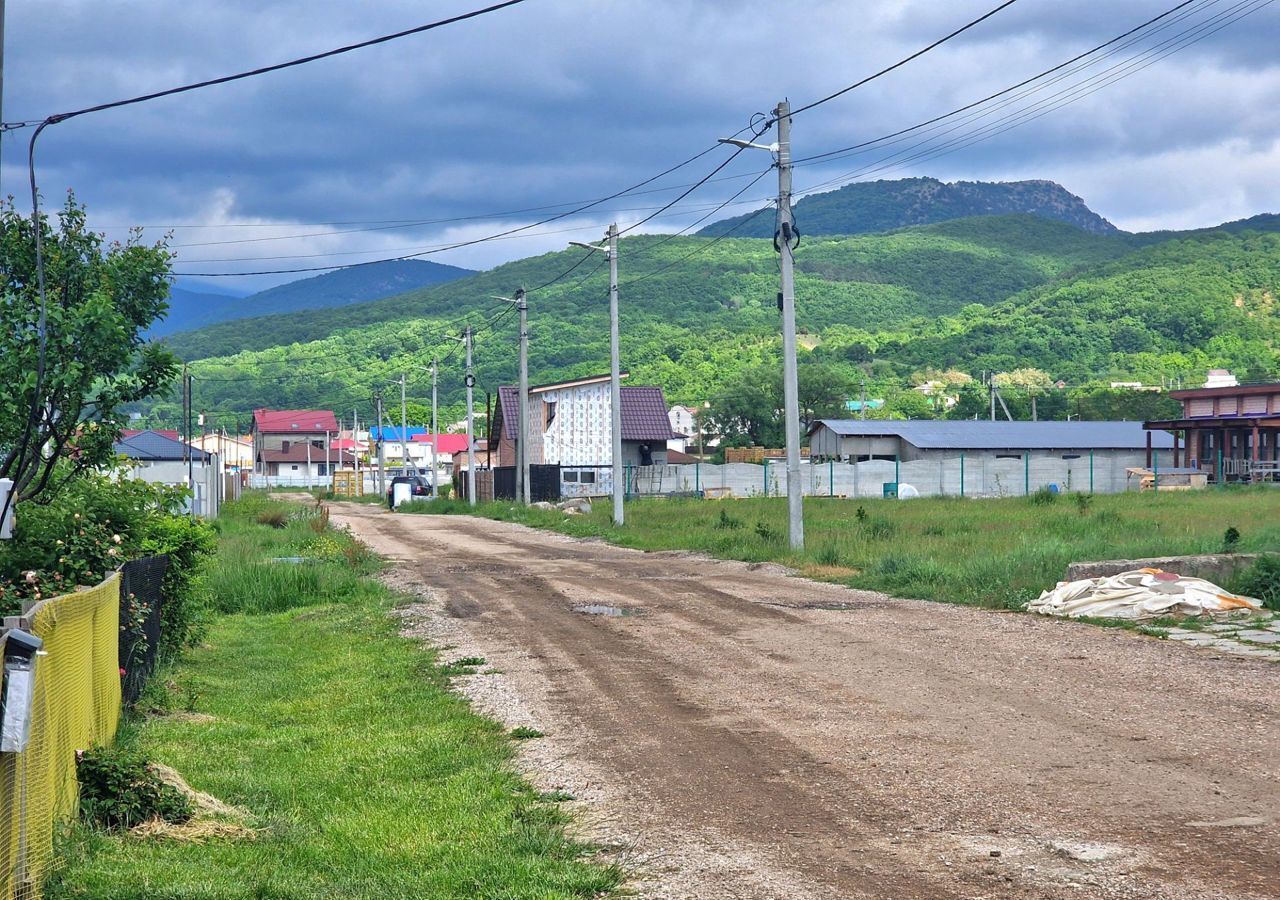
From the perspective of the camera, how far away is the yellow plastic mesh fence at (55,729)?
534cm

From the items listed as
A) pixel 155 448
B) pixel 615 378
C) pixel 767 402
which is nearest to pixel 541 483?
pixel 155 448

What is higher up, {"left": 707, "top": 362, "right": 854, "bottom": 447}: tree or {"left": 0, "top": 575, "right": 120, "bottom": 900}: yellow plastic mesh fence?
{"left": 707, "top": 362, "right": 854, "bottom": 447}: tree

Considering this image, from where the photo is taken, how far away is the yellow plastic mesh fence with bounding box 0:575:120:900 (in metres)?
5.34

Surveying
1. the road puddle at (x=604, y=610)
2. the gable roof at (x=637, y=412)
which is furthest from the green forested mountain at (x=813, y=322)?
the road puddle at (x=604, y=610)

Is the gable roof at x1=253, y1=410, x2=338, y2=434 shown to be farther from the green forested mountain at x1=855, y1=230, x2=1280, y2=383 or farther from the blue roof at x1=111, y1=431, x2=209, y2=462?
the blue roof at x1=111, y1=431, x2=209, y2=462

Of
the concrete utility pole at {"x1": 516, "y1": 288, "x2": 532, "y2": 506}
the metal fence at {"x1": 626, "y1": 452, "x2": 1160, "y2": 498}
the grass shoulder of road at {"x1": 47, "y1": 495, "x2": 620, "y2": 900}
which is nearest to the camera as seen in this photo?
the grass shoulder of road at {"x1": 47, "y1": 495, "x2": 620, "y2": 900}

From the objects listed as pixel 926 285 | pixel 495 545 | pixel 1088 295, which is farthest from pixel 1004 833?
pixel 926 285

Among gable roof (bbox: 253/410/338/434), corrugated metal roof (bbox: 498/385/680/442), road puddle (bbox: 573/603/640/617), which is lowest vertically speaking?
road puddle (bbox: 573/603/640/617)

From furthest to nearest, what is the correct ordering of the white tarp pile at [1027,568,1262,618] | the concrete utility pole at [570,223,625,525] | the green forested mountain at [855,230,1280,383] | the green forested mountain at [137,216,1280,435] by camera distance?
Result: 1. the green forested mountain at [137,216,1280,435]
2. the green forested mountain at [855,230,1280,383]
3. the concrete utility pole at [570,223,625,525]
4. the white tarp pile at [1027,568,1262,618]

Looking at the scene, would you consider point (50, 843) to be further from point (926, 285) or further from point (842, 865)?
point (926, 285)

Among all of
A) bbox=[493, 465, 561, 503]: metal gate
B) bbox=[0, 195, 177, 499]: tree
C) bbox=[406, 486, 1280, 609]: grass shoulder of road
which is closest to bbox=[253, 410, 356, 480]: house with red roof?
bbox=[493, 465, 561, 503]: metal gate

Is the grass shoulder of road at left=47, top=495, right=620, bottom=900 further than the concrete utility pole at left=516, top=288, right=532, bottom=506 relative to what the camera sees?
No

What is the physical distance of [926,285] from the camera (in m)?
172

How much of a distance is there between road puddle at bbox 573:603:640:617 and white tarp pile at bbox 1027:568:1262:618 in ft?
17.1
